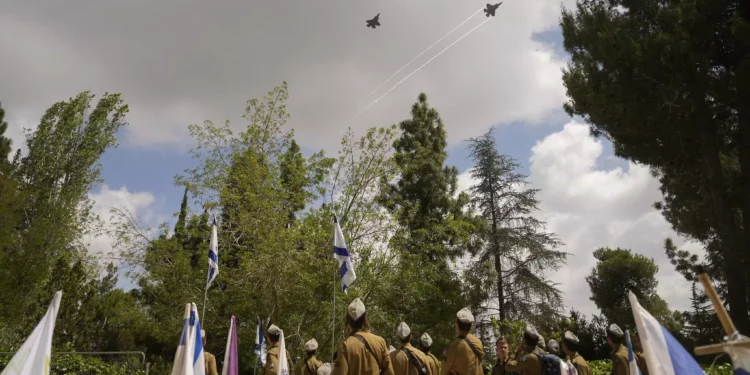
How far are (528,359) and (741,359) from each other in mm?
4369

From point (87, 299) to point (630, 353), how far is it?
Result: 2468 centimetres

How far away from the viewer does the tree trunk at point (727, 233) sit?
1385 cm

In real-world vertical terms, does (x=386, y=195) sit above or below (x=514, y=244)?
below

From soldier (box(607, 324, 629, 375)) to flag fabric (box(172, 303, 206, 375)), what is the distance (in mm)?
4974

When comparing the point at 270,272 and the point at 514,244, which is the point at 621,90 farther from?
the point at 514,244

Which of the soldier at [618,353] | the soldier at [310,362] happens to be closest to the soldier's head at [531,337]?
the soldier at [618,353]

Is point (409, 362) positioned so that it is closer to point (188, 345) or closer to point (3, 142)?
point (188, 345)

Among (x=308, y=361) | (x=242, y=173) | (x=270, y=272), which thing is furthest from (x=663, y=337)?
(x=242, y=173)

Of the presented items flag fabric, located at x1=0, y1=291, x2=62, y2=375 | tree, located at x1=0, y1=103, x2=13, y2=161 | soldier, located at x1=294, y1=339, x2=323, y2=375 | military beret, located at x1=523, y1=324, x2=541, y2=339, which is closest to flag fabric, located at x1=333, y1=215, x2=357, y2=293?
soldier, located at x1=294, y1=339, x2=323, y2=375

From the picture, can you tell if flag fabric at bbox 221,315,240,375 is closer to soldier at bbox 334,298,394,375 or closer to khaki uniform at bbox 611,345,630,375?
soldier at bbox 334,298,394,375

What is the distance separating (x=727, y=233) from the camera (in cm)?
1451

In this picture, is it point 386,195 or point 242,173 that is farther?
A: point 386,195

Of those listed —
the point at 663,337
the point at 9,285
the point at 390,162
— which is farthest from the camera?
the point at 9,285

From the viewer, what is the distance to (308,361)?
27.9 ft
